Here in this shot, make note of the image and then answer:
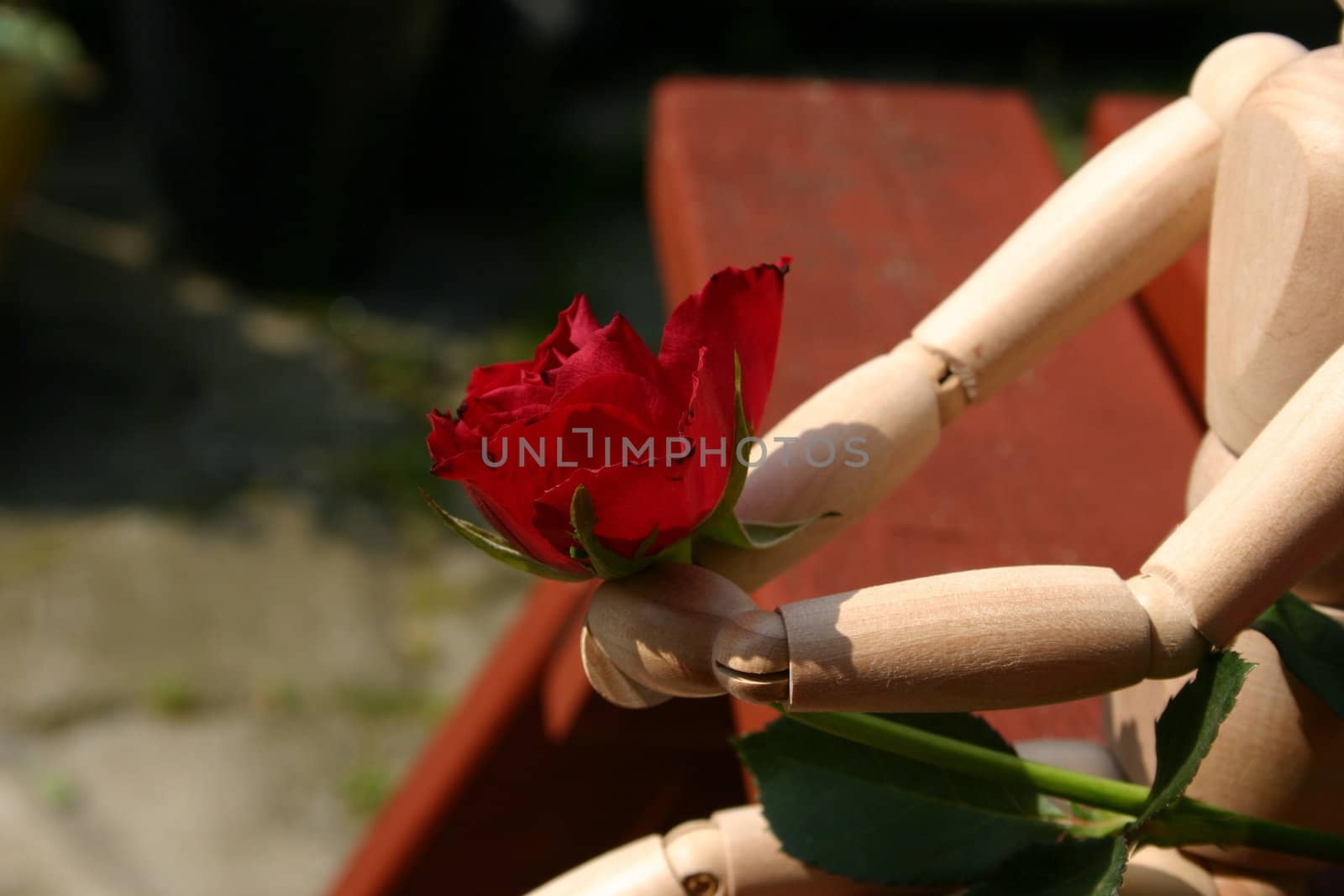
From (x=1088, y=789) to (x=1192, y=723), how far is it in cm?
4

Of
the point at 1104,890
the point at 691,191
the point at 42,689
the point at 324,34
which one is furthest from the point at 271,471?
the point at 1104,890

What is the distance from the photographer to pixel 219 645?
1.47m

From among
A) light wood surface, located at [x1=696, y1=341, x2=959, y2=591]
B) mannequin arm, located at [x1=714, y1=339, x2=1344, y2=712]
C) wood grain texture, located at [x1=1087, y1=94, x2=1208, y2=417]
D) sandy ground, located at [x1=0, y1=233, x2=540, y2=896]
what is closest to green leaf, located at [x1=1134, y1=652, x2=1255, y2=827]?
mannequin arm, located at [x1=714, y1=339, x2=1344, y2=712]

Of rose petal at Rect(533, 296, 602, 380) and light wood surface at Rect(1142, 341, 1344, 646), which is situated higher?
rose petal at Rect(533, 296, 602, 380)

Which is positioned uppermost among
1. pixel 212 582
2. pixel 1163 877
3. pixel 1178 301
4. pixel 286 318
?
pixel 286 318

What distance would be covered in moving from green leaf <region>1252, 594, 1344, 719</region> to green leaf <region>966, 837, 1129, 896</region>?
75 millimetres

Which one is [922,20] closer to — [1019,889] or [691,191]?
[691,191]

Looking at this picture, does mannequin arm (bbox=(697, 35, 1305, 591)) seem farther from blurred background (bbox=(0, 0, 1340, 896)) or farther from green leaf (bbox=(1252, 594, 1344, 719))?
blurred background (bbox=(0, 0, 1340, 896))

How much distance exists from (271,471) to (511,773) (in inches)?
41.4

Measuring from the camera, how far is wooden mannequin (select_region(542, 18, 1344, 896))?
341mm

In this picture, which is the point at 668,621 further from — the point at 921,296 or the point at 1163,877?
the point at 921,296

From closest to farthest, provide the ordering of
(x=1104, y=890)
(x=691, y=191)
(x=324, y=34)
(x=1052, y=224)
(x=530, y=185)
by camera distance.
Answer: (x=1104, y=890), (x=1052, y=224), (x=691, y=191), (x=324, y=34), (x=530, y=185)

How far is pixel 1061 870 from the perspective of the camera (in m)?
0.38

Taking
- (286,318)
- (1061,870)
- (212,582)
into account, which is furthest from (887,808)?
(286,318)
